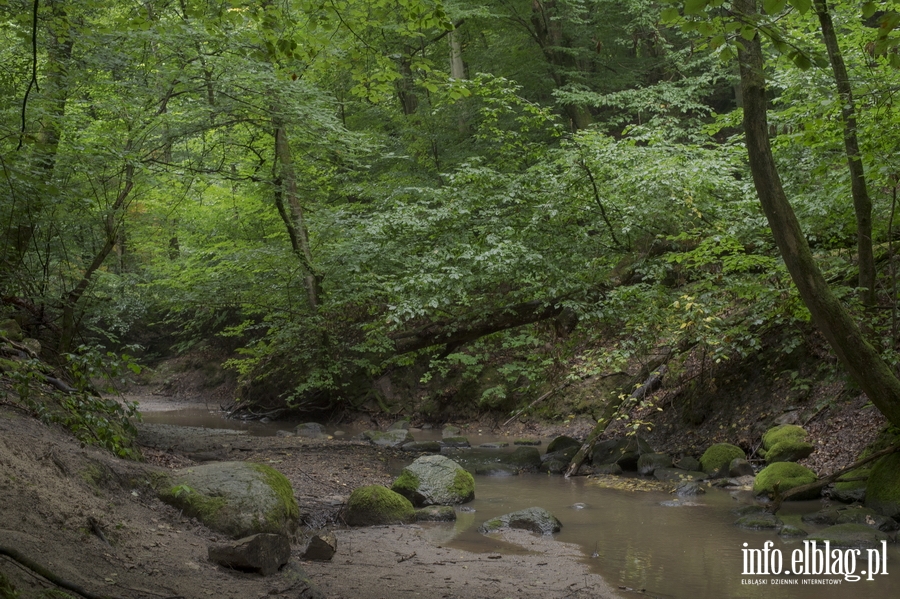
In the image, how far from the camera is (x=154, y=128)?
11.3m

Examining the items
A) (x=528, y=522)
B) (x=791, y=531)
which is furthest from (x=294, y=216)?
(x=791, y=531)

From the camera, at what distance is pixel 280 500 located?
6.30m

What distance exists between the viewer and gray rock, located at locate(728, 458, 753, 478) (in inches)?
382

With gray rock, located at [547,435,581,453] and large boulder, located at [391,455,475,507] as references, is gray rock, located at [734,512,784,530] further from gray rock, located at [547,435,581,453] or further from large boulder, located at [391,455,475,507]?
gray rock, located at [547,435,581,453]

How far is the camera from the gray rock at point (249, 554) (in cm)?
507

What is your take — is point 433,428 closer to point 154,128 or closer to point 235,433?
point 235,433

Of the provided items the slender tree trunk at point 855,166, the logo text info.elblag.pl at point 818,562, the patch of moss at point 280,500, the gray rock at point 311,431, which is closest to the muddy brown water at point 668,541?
the logo text info.elblag.pl at point 818,562

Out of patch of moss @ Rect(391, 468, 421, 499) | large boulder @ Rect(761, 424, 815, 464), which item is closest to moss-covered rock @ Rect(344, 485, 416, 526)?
patch of moss @ Rect(391, 468, 421, 499)

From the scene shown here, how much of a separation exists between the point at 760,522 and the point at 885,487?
143 cm

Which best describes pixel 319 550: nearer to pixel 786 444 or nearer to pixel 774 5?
pixel 774 5

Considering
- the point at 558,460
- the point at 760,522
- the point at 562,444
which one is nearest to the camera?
the point at 760,522

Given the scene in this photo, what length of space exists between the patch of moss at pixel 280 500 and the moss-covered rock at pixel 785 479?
5.51 m

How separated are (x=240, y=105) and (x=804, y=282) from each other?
850cm

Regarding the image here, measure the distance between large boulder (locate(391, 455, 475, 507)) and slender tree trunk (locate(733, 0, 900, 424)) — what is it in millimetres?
4663
